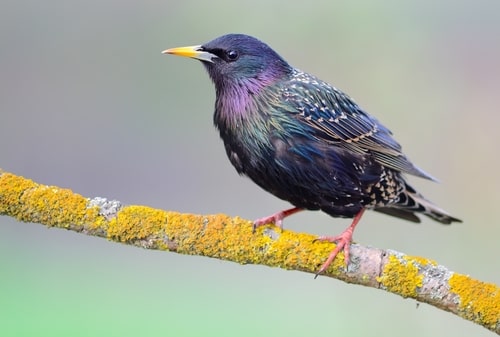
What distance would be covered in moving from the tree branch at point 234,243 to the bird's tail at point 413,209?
106 cm

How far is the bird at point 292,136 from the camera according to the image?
11.1 ft

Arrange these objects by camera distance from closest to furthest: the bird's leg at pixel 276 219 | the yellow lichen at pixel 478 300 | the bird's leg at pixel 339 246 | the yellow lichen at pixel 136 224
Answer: the yellow lichen at pixel 478 300 < the yellow lichen at pixel 136 224 < the bird's leg at pixel 339 246 < the bird's leg at pixel 276 219

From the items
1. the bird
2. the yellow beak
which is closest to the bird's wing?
the bird

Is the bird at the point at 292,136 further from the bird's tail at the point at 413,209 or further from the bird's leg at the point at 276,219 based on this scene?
the bird's tail at the point at 413,209

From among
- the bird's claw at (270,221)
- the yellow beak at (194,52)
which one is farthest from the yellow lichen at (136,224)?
the yellow beak at (194,52)

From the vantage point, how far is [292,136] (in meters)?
3.40

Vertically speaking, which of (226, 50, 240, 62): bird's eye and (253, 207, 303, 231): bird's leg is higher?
(226, 50, 240, 62): bird's eye

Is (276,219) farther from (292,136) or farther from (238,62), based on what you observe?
(238,62)

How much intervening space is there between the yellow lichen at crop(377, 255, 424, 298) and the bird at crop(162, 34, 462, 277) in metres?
0.29

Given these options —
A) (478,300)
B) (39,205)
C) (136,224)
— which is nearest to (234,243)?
(136,224)

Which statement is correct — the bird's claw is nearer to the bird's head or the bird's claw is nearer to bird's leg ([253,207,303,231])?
bird's leg ([253,207,303,231])

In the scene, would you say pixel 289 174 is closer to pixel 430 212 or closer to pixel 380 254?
pixel 380 254

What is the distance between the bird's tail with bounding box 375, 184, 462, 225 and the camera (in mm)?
4031

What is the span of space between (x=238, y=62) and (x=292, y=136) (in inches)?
18.1
